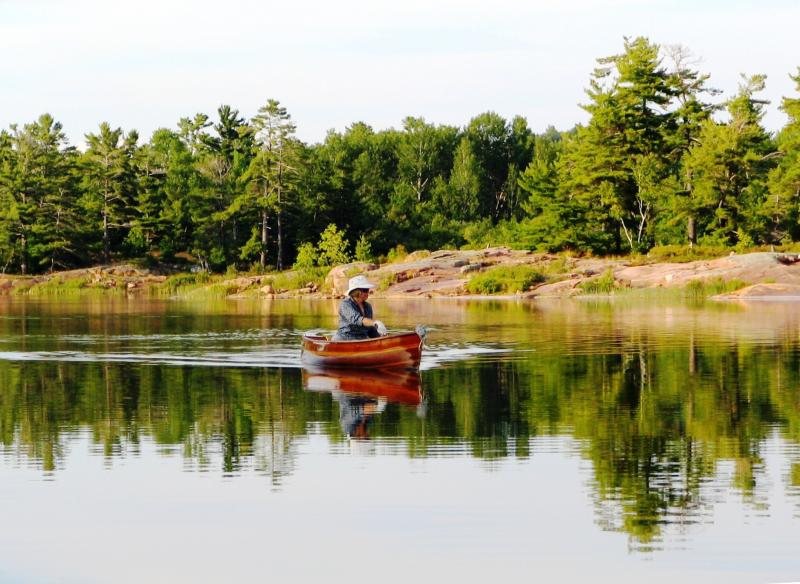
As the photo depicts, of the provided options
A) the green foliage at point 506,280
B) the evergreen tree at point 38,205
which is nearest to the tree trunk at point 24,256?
the evergreen tree at point 38,205

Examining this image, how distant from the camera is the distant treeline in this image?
78000mm

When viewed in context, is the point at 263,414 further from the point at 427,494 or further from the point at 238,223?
the point at 238,223

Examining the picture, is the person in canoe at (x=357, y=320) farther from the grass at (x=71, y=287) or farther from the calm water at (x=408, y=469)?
the grass at (x=71, y=287)

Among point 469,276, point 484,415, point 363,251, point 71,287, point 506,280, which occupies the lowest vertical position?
point 484,415

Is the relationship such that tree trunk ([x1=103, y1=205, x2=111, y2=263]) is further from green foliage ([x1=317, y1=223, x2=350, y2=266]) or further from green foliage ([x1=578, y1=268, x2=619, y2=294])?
green foliage ([x1=578, y1=268, x2=619, y2=294])

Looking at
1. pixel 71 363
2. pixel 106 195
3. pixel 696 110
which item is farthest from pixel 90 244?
pixel 71 363

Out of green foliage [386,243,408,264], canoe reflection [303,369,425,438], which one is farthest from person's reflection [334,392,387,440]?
green foliage [386,243,408,264]

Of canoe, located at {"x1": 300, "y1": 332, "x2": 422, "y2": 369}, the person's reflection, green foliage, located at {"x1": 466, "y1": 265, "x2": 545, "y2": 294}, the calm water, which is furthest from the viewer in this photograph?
green foliage, located at {"x1": 466, "y1": 265, "x2": 545, "y2": 294}

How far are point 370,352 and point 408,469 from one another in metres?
13.0

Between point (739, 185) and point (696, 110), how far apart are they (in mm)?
7709

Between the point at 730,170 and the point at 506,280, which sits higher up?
the point at 730,170

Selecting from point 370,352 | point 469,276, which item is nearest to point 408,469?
point 370,352

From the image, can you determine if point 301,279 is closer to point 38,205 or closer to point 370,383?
point 38,205

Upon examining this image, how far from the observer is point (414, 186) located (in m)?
122
